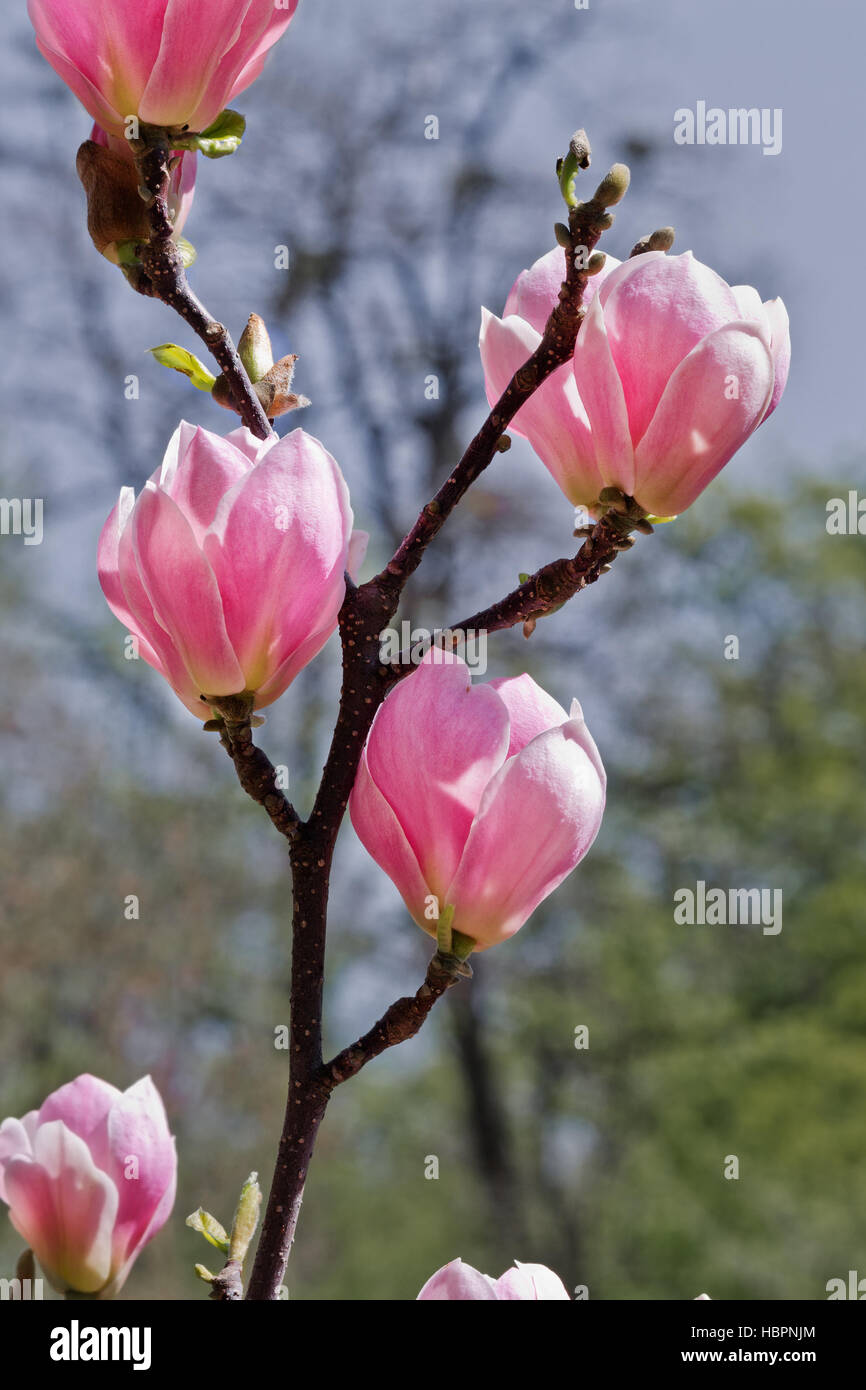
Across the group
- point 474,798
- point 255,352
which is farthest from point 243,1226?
point 255,352

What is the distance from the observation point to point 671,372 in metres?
0.29

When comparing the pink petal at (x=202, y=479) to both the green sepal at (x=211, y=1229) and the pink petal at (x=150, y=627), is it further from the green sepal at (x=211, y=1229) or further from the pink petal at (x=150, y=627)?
the green sepal at (x=211, y=1229)

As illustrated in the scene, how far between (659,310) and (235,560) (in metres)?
0.11

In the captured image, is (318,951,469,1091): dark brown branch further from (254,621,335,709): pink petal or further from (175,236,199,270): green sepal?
(175,236,199,270): green sepal

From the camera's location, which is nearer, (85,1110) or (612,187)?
(612,187)

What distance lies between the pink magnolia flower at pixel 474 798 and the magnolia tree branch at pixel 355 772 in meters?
0.01

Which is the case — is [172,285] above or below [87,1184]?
above

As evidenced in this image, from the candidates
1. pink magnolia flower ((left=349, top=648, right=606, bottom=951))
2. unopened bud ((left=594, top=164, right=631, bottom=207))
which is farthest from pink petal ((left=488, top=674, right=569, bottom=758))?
unopened bud ((left=594, top=164, right=631, bottom=207))

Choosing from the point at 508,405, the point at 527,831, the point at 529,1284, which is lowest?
the point at 529,1284

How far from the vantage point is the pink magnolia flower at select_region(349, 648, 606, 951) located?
10.8 inches

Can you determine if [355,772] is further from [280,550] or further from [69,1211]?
[69,1211]

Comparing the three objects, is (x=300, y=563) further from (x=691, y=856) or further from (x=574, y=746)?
(x=691, y=856)
